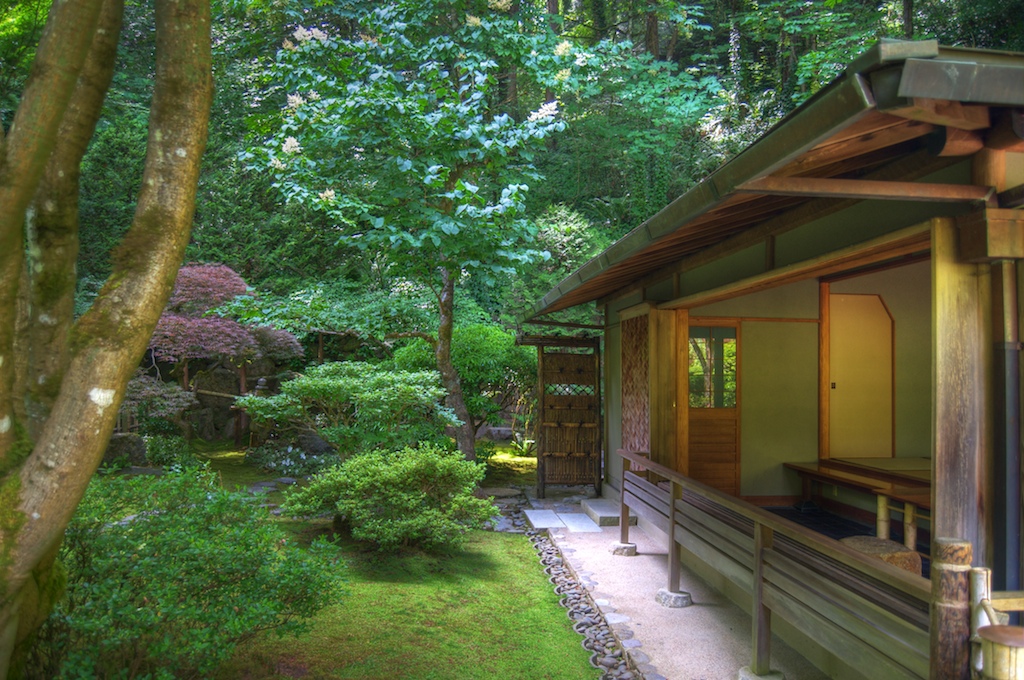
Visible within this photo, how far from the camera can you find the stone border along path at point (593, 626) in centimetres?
438

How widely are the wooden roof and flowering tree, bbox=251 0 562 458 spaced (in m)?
4.10

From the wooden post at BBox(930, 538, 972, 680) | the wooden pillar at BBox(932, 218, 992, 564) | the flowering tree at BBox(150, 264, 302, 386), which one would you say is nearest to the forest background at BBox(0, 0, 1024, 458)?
the flowering tree at BBox(150, 264, 302, 386)

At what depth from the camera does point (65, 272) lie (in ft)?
10.1

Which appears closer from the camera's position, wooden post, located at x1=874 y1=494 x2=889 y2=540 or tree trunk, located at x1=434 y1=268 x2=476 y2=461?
wooden post, located at x1=874 y1=494 x2=889 y2=540

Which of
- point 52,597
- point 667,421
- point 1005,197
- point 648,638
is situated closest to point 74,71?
point 52,597

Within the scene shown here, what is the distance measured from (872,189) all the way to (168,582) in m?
3.36

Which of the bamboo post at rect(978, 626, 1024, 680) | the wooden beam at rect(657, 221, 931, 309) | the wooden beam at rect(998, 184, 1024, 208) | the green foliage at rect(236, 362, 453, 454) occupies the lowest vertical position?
the bamboo post at rect(978, 626, 1024, 680)

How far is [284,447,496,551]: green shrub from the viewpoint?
6.34 m

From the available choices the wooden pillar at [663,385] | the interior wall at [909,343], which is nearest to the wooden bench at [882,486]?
the interior wall at [909,343]

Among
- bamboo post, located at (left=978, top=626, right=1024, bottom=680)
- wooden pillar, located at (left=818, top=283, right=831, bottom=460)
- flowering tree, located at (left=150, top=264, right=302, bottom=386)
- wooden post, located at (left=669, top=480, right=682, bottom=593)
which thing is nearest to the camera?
bamboo post, located at (left=978, top=626, right=1024, bottom=680)

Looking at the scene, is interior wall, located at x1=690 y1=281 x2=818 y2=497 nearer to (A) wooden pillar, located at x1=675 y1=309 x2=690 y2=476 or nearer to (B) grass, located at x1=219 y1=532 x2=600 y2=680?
(A) wooden pillar, located at x1=675 y1=309 x2=690 y2=476

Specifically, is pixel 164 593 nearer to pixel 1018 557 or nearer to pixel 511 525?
pixel 1018 557

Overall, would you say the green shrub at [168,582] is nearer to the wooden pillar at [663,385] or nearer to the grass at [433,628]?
the grass at [433,628]

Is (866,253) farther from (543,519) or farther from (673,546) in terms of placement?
(543,519)
